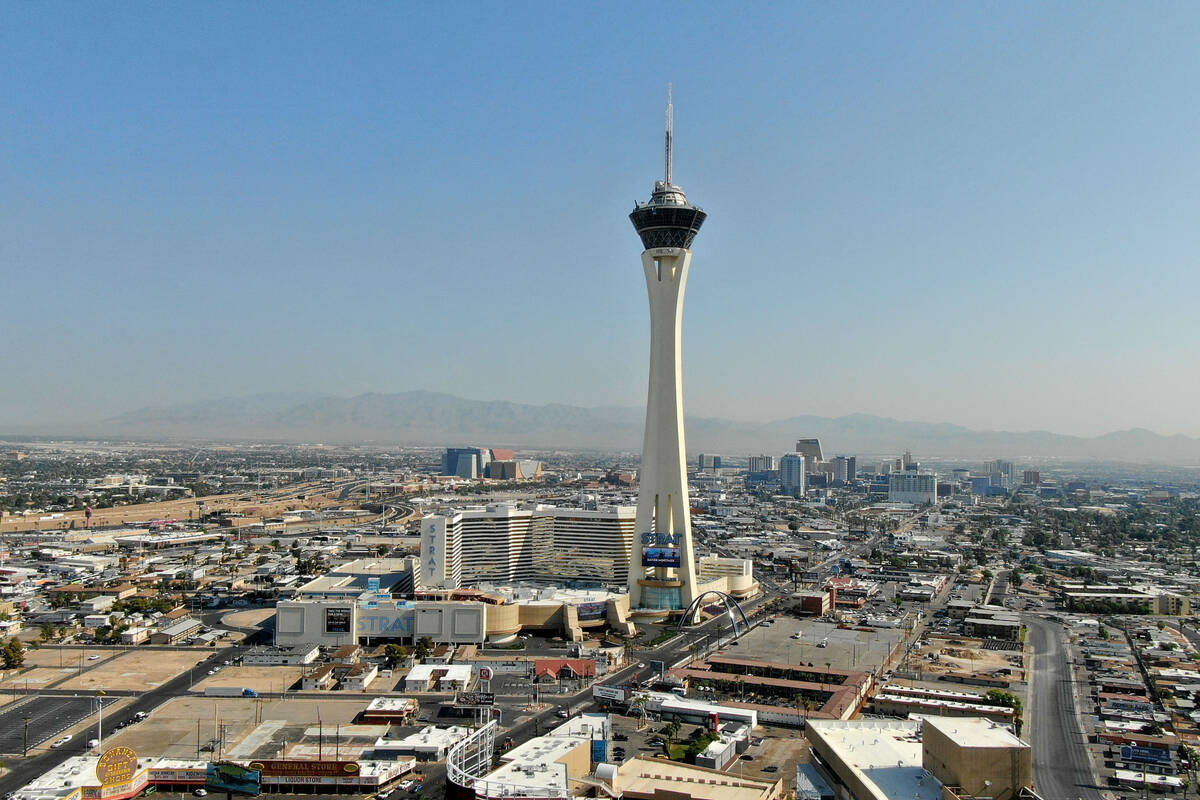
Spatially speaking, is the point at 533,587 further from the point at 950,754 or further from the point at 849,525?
the point at 849,525

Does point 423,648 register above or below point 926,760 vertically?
below

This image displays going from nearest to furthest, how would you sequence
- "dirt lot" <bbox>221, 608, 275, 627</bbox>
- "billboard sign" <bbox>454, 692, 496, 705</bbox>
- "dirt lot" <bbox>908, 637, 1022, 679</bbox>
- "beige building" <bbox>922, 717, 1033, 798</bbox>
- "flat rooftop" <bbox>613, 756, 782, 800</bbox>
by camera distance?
"beige building" <bbox>922, 717, 1033, 798</bbox> < "flat rooftop" <bbox>613, 756, 782, 800</bbox> < "billboard sign" <bbox>454, 692, 496, 705</bbox> < "dirt lot" <bbox>908, 637, 1022, 679</bbox> < "dirt lot" <bbox>221, 608, 275, 627</bbox>

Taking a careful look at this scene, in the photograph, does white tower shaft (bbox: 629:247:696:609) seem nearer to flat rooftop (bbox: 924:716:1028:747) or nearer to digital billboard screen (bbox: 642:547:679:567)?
digital billboard screen (bbox: 642:547:679:567)

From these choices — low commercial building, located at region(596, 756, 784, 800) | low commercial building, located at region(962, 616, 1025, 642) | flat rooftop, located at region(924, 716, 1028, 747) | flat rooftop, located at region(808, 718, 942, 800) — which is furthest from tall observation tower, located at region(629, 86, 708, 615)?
flat rooftop, located at region(924, 716, 1028, 747)

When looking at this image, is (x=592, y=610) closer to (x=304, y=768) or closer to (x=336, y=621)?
(x=336, y=621)

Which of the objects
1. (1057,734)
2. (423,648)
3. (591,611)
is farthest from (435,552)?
(1057,734)

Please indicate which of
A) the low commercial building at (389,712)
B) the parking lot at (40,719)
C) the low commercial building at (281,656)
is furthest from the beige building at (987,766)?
the low commercial building at (281,656)

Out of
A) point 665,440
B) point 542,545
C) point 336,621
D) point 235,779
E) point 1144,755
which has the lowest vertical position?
point 235,779
